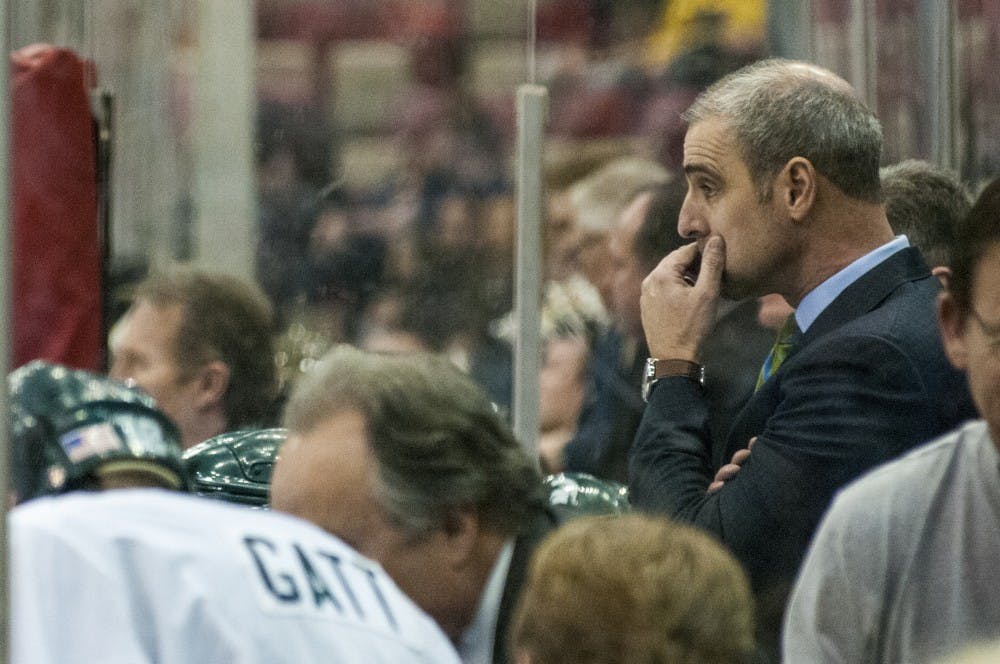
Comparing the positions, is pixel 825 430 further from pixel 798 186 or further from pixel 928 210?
pixel 928 210

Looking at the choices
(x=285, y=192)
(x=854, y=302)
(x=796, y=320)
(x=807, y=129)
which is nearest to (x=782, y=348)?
(x=796, y=320)

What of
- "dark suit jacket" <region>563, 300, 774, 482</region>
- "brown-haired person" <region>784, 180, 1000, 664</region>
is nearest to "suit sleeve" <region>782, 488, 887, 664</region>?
"brown-haired person" <region>784, 180, 1000, 664</region>

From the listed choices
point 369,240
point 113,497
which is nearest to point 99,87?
point 369,240

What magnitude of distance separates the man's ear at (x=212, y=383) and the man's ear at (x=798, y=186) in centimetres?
149

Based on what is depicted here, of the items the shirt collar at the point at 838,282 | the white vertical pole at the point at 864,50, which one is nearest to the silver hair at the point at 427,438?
the shirt collar at the point at 838,282

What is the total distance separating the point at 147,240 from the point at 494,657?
1829 millimetres

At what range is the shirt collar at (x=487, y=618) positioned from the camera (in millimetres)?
→ 2100

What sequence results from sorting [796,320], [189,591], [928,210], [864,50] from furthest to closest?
1. [864,50]
2. [928,210]
3. [796,320]
4. [189,591]

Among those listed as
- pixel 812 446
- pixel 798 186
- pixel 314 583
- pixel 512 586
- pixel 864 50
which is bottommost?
pixel 512 586

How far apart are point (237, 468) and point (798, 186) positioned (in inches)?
33.7

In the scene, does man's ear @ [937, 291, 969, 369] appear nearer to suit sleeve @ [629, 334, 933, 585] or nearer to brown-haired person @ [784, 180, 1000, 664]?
brown-haired person @ [784, 180, 1000, 664]

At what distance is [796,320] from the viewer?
2.40 meters

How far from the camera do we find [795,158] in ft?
7.71

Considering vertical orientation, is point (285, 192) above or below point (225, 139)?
below
